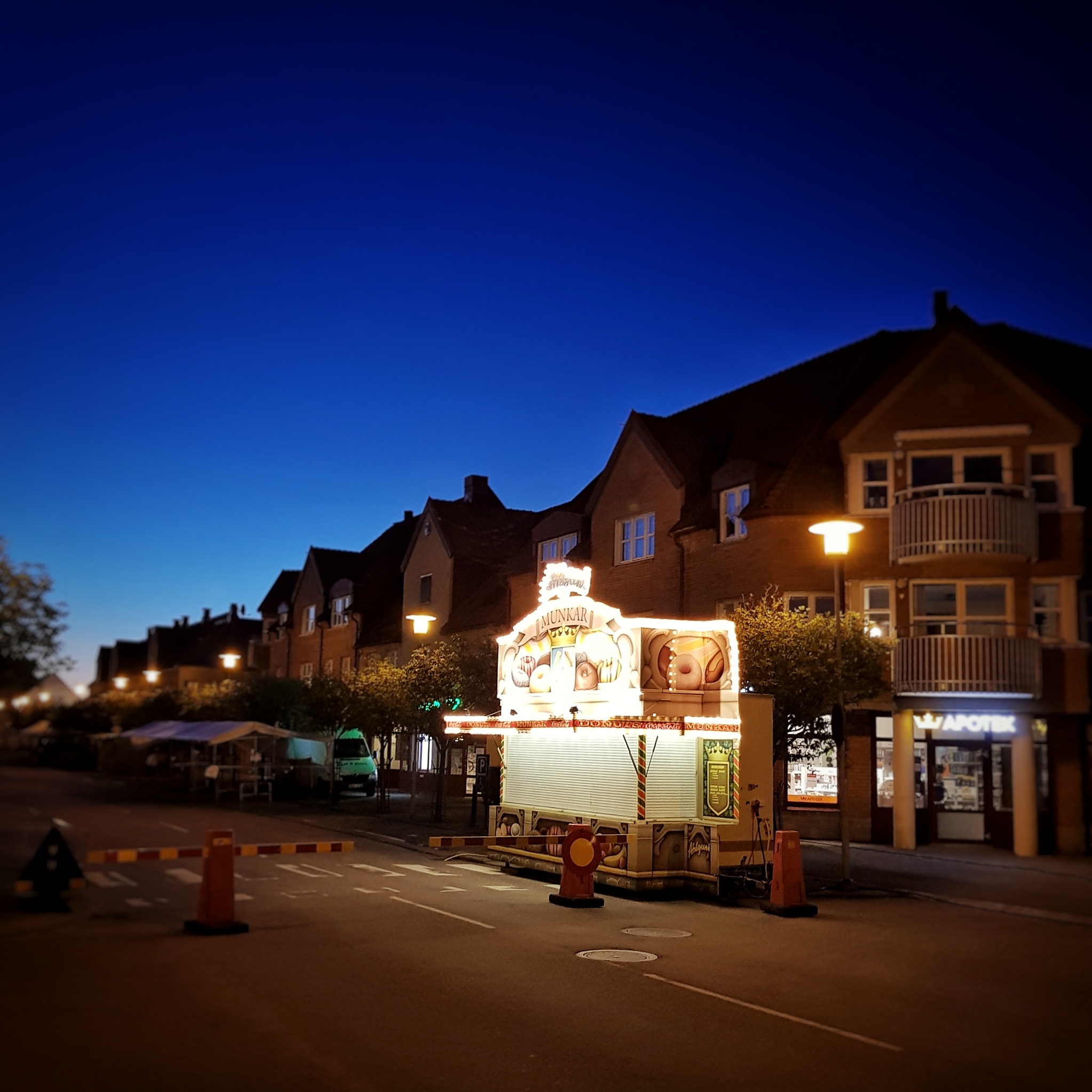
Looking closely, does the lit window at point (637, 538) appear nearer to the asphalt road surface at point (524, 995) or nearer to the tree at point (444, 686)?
the tree at point (444, 686)

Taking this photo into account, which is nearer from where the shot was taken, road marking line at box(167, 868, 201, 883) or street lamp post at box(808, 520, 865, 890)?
road marking line at box(167, 868, 201, 883)

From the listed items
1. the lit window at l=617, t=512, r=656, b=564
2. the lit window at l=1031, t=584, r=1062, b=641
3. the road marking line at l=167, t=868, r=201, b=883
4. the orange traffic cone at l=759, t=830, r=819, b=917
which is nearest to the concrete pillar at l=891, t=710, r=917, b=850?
the lit window at l=1031, t=584, r=1062, b=641

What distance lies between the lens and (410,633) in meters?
46.9

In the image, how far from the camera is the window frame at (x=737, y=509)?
29703 millimetres

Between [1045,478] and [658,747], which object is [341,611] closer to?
[1045,478]

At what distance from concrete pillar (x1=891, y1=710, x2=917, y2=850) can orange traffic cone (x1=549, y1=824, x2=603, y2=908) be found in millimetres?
12676

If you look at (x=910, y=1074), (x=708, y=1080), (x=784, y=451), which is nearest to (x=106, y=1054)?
(x=708, y=1080)

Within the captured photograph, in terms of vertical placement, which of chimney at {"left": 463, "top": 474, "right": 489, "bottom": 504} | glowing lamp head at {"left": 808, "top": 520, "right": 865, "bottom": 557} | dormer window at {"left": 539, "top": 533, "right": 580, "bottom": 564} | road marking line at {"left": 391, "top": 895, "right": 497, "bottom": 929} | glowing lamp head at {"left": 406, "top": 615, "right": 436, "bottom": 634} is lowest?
road marking line at {"left": 391, "top": 895, "right": 497, "bottom": 929}

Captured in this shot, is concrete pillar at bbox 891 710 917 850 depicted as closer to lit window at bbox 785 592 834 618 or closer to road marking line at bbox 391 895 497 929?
lit window at bbox 785 592 834 618

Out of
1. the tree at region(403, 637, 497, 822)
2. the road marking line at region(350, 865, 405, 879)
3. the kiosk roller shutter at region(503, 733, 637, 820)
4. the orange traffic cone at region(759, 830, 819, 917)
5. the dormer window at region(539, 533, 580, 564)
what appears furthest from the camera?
the dormer window at region(539, 533, 580, 564)

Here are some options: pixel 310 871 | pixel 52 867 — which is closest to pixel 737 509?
pixel 310 871

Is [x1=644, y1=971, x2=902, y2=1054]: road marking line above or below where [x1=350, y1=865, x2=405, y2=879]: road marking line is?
above

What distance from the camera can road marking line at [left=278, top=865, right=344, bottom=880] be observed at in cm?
1897

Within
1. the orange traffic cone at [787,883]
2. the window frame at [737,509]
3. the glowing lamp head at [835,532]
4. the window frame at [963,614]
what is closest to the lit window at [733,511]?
the window frame at [737,509]
